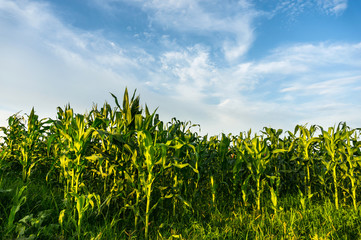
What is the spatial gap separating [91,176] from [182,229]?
171cm

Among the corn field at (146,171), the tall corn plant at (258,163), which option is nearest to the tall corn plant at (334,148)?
the corn field at (146,171)

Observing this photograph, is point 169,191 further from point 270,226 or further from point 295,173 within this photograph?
point 295,173

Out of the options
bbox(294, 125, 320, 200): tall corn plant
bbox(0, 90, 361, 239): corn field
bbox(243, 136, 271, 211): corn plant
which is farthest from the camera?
bbox(294, 125, 320, 200): tall corn plant

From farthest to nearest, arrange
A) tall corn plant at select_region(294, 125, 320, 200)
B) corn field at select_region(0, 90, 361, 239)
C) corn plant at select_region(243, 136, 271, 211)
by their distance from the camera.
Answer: tall corn plant at select_region(294, 125, 320, 200) < corn plant at select_region(243, 136, 271, 211) < corn field at select_region(0, 90, 361, 239)

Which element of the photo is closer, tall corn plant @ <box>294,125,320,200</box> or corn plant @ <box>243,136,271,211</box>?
corn plant @ <box>243,136,271,211</box>

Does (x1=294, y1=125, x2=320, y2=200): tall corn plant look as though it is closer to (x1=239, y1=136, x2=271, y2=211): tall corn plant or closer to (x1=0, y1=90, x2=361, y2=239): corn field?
(x1=0, y1=90, x2=361, y2=239): corn field

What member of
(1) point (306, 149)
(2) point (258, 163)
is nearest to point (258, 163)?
(2) point (258, 163)

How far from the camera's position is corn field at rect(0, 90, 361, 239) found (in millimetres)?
2859

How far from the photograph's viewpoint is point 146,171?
322 cm

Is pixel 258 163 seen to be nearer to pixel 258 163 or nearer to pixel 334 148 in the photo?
pixel 258 163

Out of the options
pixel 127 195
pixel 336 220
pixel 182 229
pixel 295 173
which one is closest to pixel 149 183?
pixel 127 195

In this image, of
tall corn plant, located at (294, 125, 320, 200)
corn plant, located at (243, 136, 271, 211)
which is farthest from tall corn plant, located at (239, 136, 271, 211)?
tall corn plant, located at (294, 125, 320, 200)

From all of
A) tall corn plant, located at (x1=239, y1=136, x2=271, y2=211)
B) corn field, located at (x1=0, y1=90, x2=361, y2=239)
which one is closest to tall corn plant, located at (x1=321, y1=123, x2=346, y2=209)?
corn field, located at (x1=0, y1=90, x2=361, y2=239)

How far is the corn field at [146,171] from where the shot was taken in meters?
2.86
